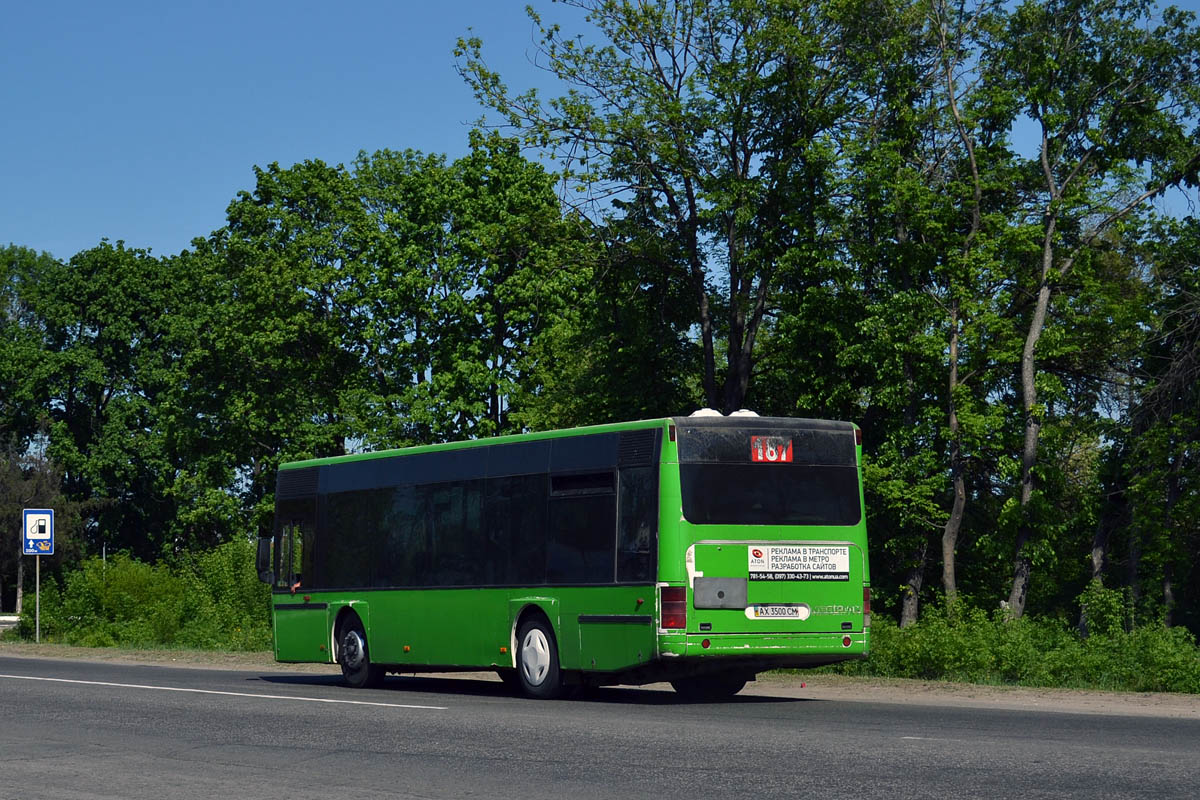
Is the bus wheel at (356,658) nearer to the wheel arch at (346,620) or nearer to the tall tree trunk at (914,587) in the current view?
the wheel arch at (346,620)

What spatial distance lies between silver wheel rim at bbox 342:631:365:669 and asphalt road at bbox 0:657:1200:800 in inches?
121

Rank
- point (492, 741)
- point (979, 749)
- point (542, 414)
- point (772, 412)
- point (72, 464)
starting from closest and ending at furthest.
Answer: point (979, 749)
point (492, 741)
point (772, 412)
point (542, 414)
point (72, 464)

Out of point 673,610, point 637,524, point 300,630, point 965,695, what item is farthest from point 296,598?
point 965,695

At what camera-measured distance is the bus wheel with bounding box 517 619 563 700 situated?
60.5ft

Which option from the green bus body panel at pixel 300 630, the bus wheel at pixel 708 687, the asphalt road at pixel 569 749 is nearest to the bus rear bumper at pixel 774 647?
the asphalt road at pixel 569 749

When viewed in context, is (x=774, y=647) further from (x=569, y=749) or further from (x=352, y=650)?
(x=352, y=650)

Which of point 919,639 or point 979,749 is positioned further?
point 919,639

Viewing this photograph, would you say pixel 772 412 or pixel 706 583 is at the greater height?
pixel 772 412

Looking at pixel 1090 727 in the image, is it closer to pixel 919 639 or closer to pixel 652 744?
pixel 652 744

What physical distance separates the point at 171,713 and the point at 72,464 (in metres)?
55.8

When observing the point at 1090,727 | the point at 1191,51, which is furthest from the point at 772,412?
the point at 1090,727

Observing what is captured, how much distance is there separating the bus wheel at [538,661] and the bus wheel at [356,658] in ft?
11.3

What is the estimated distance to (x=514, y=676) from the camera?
22.5 metres

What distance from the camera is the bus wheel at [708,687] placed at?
19359 mm
